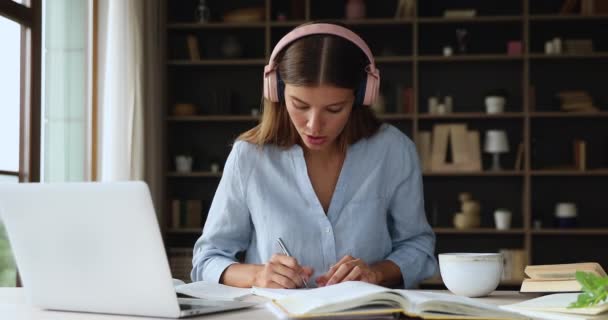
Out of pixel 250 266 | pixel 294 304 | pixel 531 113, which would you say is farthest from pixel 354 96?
pixel 531 113

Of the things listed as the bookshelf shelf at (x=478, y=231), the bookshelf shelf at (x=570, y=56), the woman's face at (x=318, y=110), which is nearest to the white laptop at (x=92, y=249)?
the woman's face at (x=318, y=110)

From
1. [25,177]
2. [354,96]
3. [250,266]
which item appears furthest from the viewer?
[25,177]

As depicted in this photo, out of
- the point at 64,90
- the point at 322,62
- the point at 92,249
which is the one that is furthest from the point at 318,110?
the point at 64,90

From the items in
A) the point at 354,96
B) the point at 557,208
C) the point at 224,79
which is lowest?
the point at 557,208

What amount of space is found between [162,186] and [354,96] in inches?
145

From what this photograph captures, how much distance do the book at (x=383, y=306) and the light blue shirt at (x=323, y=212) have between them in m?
0.69

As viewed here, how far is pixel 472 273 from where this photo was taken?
1564mm

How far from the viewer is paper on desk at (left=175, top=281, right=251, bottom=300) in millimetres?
1521

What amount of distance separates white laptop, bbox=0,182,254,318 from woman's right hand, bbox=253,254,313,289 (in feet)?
0.88

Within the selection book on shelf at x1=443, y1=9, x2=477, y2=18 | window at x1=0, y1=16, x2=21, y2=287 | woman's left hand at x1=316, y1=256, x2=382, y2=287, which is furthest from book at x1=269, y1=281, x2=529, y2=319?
book on shelf at x1=443, y1=9, x2=477, y2=18

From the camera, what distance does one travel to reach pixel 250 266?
5.85ft

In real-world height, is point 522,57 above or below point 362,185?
above

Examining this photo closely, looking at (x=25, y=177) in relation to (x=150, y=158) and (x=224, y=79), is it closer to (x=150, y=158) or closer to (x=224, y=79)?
(x=150, y=158)

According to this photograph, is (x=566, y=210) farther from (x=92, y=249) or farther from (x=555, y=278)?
(x=92, y=249)
